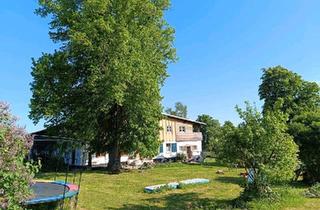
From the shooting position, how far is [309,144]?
21.2 metres

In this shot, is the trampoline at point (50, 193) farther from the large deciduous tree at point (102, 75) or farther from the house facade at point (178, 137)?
the house facade at point (178, 137)

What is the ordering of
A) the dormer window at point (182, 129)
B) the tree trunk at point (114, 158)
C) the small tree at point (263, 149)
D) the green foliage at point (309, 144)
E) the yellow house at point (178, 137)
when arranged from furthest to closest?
the dormer window at point (182, 129) < the yellow house at point (178, 137) < the tree trunk at point (114, 158) < the green foliage at point (309, 144) < the small tree at point (263, 149)

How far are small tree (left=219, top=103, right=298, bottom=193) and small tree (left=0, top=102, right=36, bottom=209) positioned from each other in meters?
9.42

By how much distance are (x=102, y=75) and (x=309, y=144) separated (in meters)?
15.9

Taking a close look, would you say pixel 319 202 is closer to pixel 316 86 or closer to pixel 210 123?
pixel 316 86

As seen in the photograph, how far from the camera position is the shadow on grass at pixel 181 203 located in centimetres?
1531

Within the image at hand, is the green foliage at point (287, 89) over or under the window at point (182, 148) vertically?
over

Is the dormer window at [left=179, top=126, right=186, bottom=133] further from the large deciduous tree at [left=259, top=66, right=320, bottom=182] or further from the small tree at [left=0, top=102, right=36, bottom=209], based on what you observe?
the small tree at [left=0, top=102, right=36, bottom=209]

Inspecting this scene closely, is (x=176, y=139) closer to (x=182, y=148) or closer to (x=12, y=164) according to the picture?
(x=182, y=148)

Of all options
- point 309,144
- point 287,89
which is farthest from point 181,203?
point 287,89

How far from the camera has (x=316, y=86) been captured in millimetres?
49000

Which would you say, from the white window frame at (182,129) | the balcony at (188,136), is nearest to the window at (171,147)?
the balcony at (188,136)

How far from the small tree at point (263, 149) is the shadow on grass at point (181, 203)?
5.49 feet

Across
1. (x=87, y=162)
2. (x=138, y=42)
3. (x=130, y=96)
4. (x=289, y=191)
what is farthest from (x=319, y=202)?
(x=87, y=162)
